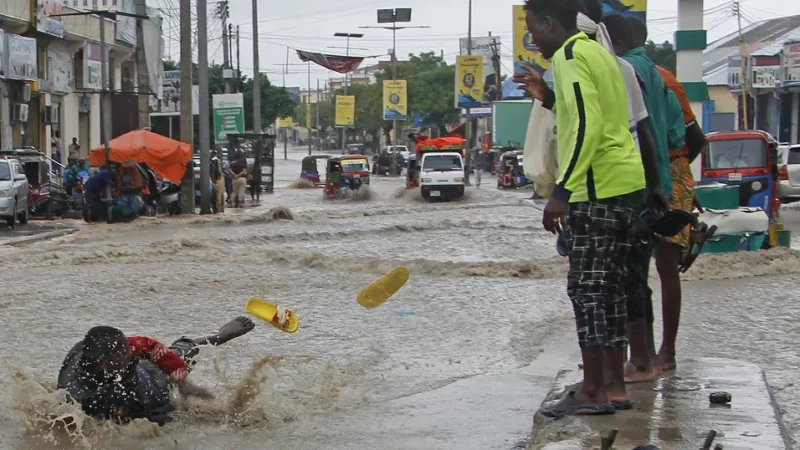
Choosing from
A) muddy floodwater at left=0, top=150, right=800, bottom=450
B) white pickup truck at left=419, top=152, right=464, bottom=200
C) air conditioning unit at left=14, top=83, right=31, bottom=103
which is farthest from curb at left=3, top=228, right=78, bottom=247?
white pickup truck at left=419, top=152, right=464, bottom=200

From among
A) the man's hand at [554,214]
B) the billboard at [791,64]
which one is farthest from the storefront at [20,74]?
the man's hand at [554,214]

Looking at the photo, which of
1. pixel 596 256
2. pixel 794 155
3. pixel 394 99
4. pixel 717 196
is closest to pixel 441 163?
pixel 794 155

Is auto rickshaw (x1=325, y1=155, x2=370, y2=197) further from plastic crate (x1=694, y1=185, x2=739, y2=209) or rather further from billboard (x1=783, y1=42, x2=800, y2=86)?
plastic crate (x1=694, y1=185, x2=739, y2=209)

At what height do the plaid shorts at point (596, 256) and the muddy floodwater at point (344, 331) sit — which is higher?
the plaid shorts at point (596, 256)

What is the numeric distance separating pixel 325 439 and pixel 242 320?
1207 mm

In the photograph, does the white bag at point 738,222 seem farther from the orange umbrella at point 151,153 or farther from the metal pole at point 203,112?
the metal pole at point 203,112

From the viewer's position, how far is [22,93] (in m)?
35.8

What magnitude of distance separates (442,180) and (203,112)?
11.1 m

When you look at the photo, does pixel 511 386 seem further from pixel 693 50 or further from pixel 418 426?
pixel 693 50

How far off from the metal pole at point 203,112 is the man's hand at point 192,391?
22022mm

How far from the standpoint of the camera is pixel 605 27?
5.30 metres

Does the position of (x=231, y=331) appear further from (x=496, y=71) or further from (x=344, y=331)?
(x=496, y=71)

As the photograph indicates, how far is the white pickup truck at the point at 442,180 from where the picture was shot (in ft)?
122

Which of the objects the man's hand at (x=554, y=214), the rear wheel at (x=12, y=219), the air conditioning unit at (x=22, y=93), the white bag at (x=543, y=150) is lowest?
the rear wheel at (x=12, y=219)
